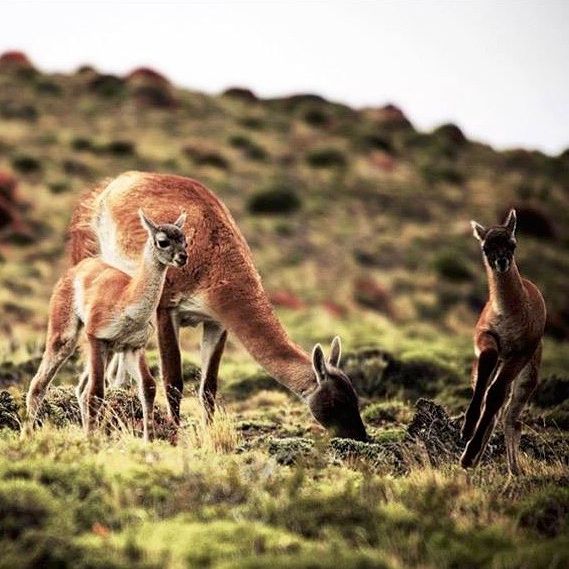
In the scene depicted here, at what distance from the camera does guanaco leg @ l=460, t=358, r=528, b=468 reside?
7.58 meters

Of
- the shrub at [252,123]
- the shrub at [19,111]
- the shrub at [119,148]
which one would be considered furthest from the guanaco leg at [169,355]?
the shrub at [252,123]

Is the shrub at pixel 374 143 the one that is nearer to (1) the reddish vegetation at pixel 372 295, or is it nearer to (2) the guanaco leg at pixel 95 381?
(1) the reddish vegetation at pixel 372 295

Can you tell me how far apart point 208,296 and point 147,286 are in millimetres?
1023

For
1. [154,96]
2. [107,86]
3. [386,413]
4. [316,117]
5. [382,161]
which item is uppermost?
[107,86]

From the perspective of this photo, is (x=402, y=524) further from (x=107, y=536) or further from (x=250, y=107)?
(x=250, y=107)

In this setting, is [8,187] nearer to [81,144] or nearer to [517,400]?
[81,144]

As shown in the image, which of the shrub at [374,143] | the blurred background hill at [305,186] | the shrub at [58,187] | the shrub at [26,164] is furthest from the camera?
the shrub at [374,143]

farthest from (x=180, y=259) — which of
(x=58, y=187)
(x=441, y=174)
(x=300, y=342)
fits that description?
(x=441, y=174)

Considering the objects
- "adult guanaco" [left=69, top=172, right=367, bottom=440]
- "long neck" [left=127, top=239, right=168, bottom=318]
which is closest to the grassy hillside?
"adult guanaco" [left=69, top=172, right=367, bottom=440]

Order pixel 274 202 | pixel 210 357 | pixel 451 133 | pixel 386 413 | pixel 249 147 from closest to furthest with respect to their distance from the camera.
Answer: pixel 210 357 < pixel 386 413 < pixel 274 202 < pixel 249 147 < pixel 451 133

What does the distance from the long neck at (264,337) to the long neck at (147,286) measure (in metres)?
0.96

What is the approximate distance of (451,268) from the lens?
3253cm

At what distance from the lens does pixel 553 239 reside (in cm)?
3897

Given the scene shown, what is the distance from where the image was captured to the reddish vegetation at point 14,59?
49.3 meters
